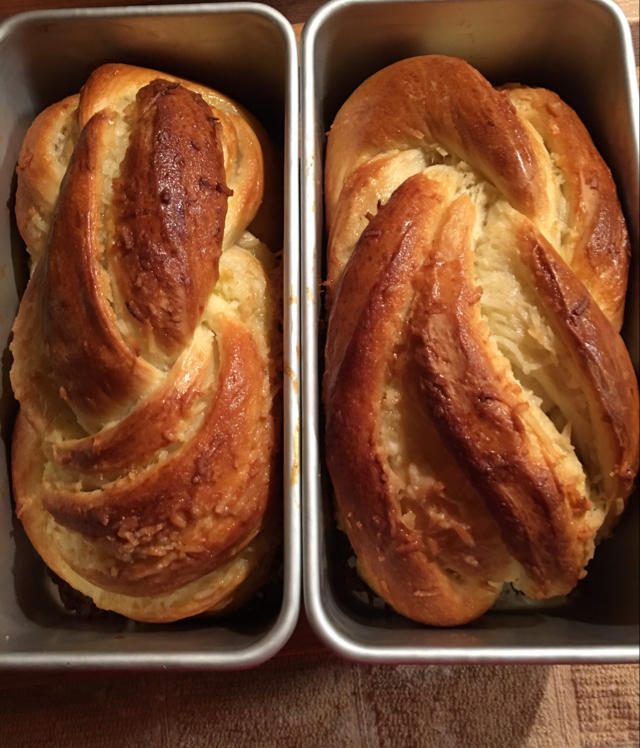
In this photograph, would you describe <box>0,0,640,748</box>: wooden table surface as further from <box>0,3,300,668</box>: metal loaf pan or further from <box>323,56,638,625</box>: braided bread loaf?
<box>323,56,638,625</box>: braided bread loaf

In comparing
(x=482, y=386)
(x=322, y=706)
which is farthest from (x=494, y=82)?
(x=322, y=706)

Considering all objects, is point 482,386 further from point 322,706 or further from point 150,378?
point 322,706

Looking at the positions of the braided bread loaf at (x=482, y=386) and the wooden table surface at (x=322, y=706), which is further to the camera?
the wooden table surface at (x=322, y=706)

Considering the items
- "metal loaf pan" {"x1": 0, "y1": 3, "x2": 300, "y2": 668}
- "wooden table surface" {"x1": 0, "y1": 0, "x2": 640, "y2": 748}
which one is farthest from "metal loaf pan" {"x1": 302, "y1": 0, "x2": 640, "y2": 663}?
"wooden table surface" {"x1": 0, "y1": 0, "x2": 640, "y2": 748}

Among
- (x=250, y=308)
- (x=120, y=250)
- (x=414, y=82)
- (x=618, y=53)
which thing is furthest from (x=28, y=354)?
(x=618, y=53)

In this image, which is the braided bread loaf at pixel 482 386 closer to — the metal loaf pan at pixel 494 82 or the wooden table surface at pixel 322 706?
the metal loaf pan at pixel 494 82

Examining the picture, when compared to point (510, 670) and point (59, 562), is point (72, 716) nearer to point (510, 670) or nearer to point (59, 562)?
point (59, 562)

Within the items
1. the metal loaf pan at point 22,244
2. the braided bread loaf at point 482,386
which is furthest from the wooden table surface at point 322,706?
Answer: the braided bread loaf at point 482,386
